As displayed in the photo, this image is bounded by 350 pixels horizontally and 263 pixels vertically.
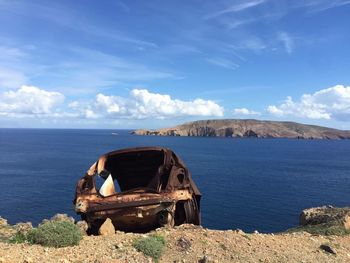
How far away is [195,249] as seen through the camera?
359 inches

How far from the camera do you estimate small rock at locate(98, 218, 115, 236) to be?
997 centimetres

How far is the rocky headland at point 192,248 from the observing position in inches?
307

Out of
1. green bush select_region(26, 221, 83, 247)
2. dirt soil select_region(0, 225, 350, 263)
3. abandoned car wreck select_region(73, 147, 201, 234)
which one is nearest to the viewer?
dirt soil select_region(0, 225, 350, 263)

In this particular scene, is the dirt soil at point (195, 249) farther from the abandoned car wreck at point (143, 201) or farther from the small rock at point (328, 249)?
the abandoned car wreck at point (143, 201)

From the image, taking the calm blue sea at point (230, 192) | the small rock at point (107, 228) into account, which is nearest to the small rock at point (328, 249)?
the small rock at point (107, 228)

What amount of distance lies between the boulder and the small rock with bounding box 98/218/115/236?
8780 mm

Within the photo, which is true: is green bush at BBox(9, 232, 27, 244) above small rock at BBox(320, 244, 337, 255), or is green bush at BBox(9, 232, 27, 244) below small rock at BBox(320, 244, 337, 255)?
above

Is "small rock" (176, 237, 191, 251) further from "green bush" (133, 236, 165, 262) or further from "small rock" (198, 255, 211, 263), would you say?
"small rock" (198, 255, 211, 263)

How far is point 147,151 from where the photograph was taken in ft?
42.1

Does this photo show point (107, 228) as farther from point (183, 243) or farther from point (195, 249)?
point (195, 249)

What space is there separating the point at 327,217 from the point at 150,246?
11.4m

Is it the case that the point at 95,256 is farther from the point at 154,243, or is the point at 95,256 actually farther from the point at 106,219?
the point at 106,219

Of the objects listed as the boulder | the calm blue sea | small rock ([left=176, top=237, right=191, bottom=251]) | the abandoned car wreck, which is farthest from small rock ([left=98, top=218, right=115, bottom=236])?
the calm blue sea

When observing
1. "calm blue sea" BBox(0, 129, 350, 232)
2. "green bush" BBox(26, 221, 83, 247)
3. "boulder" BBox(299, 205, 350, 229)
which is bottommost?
"calm blue sea" BBox(0, 129, 350, 232)
